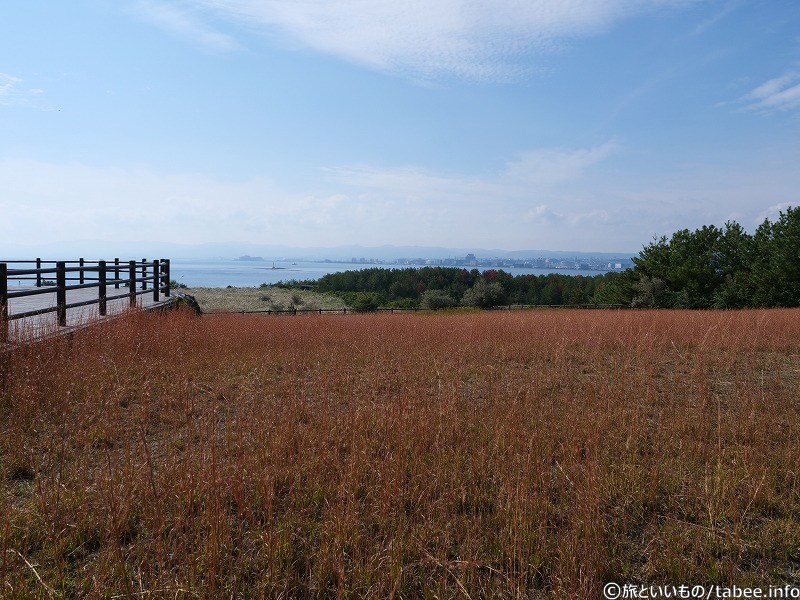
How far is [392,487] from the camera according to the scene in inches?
175

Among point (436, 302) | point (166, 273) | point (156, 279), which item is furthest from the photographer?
point (436, 302)

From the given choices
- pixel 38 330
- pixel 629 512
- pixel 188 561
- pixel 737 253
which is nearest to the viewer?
pixel 188 561

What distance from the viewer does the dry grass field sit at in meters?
3.52

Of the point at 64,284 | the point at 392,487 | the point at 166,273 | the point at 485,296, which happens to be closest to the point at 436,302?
the point at 485,296

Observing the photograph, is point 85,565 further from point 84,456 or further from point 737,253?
point 737,253

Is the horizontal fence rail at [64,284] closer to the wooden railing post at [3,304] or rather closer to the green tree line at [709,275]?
the wooden railing post at [3,304]

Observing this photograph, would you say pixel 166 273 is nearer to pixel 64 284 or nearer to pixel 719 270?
pixel 64 284

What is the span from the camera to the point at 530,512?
4.16 meters

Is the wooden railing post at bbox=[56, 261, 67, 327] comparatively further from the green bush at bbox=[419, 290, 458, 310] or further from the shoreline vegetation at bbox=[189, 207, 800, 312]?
the green bush at bbox=[419, 290, 458, 310]

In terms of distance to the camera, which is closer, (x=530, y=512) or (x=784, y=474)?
(x=530, y=512)

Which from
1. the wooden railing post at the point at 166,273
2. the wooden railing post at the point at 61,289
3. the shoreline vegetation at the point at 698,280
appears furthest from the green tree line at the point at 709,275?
the wooden railing post at the point at 61,289

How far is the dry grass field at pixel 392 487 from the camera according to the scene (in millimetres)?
3521

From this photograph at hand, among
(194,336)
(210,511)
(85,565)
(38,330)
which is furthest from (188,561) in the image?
(194,336)

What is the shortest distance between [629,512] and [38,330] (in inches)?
391
